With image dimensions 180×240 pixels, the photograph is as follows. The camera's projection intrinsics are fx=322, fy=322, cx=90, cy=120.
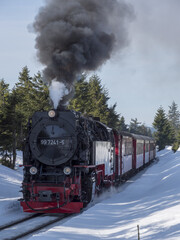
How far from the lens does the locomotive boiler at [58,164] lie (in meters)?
10.7

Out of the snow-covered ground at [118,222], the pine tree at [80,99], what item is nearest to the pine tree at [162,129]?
the pine tree at [80,99]

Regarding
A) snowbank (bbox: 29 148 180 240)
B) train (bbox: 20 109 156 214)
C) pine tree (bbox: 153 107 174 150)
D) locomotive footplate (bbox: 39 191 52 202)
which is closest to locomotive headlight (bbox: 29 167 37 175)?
train (bbox: 20 109 156 214)

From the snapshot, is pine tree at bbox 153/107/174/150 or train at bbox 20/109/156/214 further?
pine tree at bbox 153/107/174/150

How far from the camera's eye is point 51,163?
11.1 m

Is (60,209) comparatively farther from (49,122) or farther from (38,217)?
(49,122)

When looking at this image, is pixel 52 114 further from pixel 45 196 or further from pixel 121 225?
pixel 121 225

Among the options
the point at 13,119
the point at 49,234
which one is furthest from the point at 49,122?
the point at 13,119

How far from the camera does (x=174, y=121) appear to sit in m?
142

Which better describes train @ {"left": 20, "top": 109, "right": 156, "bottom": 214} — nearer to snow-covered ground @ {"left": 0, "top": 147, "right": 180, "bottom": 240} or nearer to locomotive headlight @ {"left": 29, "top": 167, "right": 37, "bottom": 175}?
locomotive headlight @ {"left": 29, "top": 167, "right": 37, "bottom": 175}

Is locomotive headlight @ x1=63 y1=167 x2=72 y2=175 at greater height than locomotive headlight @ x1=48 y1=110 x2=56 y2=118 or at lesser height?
lesser

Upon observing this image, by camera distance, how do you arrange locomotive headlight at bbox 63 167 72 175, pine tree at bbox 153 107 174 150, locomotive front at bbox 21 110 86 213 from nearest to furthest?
locomotive front at bbox 21 110 86 213 < locomotive headlight at bbox 63 167 72 175 < pine tree at bbox 153 107 174 150

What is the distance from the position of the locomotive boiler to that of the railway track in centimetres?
28

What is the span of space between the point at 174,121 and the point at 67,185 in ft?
450

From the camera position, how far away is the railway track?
830 centimetres
